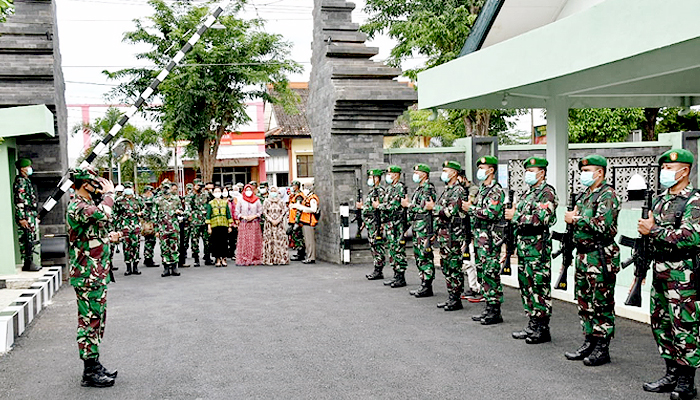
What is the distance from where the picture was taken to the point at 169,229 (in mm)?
11859

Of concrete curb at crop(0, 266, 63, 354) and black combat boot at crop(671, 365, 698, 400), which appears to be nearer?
black combat boot at crop(671, 365, 698, 400)

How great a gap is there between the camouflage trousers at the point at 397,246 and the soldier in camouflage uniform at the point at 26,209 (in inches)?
226

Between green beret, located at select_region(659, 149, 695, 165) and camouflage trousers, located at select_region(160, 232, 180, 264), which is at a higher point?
green beret, located at select_region(659, 149, 695, 165)

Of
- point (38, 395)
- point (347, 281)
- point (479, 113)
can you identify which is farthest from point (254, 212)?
point (479, 113)

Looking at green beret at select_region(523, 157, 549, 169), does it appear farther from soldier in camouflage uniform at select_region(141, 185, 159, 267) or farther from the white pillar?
soldier in camouflage uniform at select_region(141, 185, 159, 267)

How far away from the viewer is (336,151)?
12.9m

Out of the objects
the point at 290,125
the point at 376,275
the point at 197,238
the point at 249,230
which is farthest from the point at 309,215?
the point at 290,125

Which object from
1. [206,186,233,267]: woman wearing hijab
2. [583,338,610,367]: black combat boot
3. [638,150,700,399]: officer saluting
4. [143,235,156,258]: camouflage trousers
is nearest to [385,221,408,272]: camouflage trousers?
[206,186,233,267]: woman wearing hijab

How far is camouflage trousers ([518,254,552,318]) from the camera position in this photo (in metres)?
6.18

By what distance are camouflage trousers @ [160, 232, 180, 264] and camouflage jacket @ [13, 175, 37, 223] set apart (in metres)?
2.34

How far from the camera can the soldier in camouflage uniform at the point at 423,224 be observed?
28.2ft

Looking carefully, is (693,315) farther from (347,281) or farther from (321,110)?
(321,110)

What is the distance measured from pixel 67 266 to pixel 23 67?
3.52 meters

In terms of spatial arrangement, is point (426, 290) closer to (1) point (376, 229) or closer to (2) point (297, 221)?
(1) point (376, 229)
